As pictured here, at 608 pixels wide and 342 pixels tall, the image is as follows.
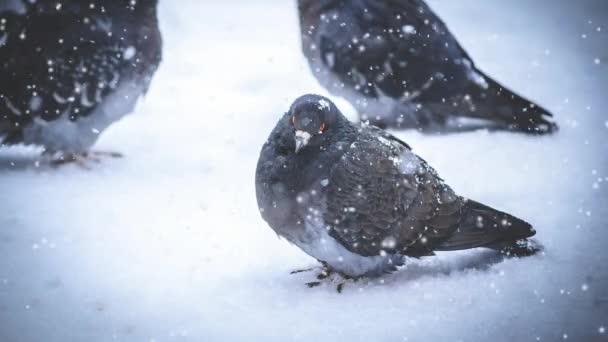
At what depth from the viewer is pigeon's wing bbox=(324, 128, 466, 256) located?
2.15m

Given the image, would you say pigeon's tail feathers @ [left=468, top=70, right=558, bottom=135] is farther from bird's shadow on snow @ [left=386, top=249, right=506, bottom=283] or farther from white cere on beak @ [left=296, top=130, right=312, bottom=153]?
white cere on beak @ [left=296, top=130, right=312, bottom=153]

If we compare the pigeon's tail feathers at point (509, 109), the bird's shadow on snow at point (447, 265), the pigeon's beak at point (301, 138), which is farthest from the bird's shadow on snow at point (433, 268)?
the pigeon's tail feathers at point (509, 109)

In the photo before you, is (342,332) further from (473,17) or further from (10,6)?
(473,17)

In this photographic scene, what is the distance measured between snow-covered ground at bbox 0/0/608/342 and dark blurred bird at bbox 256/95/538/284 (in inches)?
7.8

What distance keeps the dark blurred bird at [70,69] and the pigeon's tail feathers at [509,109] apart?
2.43 m

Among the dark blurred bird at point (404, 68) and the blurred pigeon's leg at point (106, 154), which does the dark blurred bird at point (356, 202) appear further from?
the blurred pigeon's leg at point (106, 154)

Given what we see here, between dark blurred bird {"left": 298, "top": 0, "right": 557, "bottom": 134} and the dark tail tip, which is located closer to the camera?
the dark tail tip

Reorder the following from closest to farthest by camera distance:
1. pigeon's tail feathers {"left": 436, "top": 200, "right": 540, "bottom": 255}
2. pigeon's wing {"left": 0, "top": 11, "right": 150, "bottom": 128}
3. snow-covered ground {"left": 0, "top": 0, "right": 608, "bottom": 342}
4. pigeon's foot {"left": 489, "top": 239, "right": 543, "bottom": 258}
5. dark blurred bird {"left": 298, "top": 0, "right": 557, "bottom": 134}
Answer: snow-covered ground {"left": 0, "top": 0, "right": 608, "bottom": 342}, pigeon's tail feathers {"left": 436, "top": 200, "right": 540, "bottom": 255}, pigeon's foot {"left": 489, "top": 239, "right": 543, "bottom": 258}, pigeon's wing {"left": 0, "top": 11, "right": 150, "bottom": 128}, dark blurred bird {"left": 298, "top": 0, "right": 557, "bottom": 134}

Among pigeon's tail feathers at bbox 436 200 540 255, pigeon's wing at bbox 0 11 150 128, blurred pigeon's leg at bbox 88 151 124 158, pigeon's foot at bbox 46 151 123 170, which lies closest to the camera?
pigeon's tail feathers at bbox 436 200 540 255

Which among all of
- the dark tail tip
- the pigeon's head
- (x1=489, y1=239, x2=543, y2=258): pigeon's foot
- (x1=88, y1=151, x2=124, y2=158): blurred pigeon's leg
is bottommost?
(x1=88, y1=151, x2=124, y2=158): blurred pigeon's leg

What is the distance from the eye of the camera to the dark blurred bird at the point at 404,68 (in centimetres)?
373

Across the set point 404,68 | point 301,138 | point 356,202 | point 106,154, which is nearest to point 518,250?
point 356,202

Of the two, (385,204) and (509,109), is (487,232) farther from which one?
(509,109)

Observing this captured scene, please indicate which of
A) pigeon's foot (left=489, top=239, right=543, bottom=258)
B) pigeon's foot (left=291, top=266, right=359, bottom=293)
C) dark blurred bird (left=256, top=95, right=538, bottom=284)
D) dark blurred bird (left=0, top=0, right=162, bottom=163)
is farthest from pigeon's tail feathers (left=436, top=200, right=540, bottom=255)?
dark blurred bird (left=0, top=0, right=162, bottom=163)
